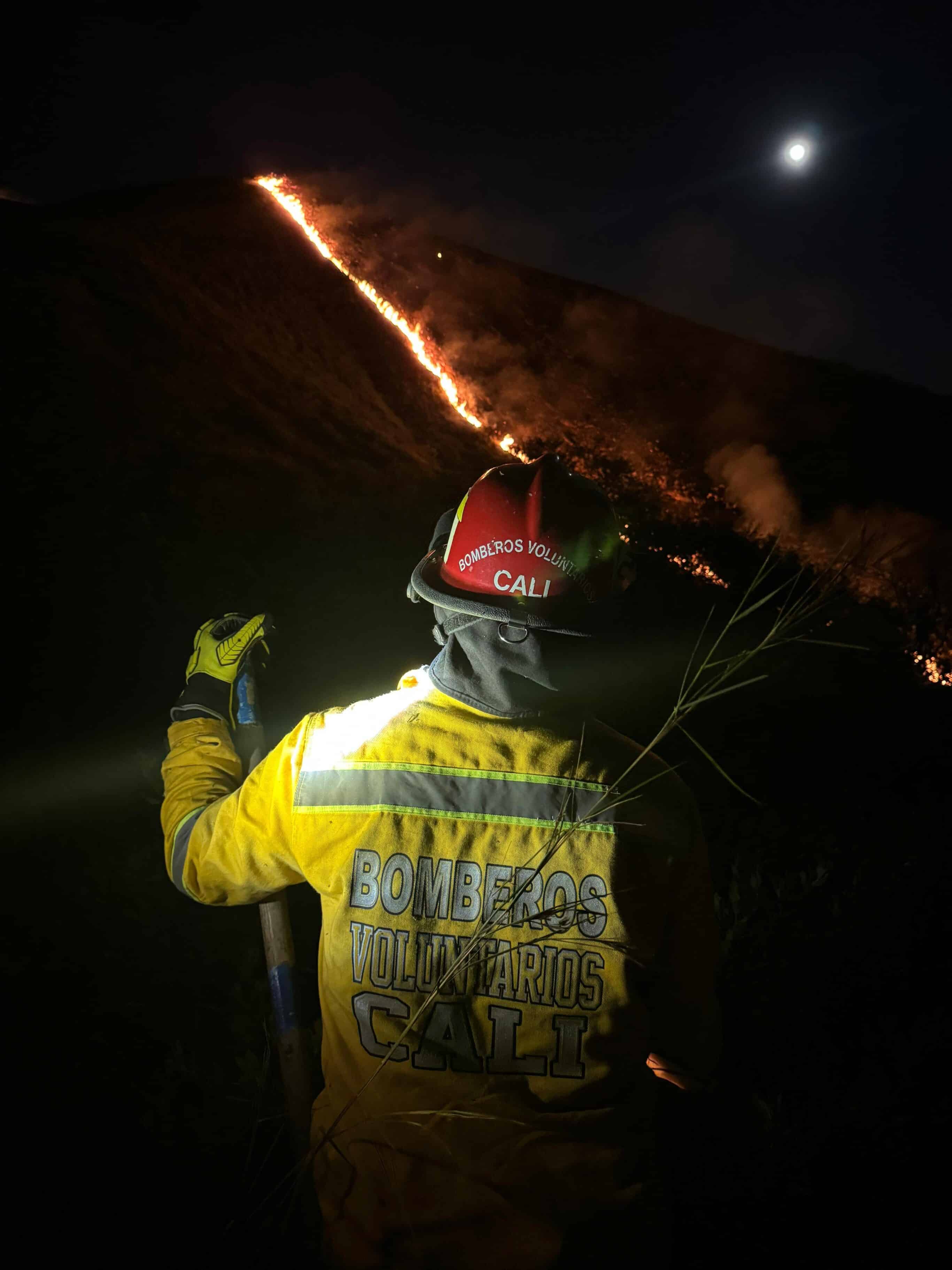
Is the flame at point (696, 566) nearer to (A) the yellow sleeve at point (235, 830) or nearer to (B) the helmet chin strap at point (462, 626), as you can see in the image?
(B) the helmet chin strap at point (462, 626)

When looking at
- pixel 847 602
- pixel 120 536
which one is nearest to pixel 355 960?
pixel 120 536

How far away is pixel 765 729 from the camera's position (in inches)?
237

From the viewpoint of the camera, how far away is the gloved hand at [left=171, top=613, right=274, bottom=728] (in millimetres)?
2254

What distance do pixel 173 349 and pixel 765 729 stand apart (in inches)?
302

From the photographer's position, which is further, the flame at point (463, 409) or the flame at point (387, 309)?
the flame at point (387, 309)

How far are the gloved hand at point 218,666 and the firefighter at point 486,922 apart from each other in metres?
0.60

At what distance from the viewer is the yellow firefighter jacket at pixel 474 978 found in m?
1.46

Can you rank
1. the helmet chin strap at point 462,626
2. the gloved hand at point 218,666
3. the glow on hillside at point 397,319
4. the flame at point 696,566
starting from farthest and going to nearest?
the glow on hillside at point 397,319
the flame at point 696,566
the gloved hand at point 218,666
the helmet chin strap at point 462,626

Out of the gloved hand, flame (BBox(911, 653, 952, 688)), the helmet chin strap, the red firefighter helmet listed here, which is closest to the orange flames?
flame (BBox(911, 653, 952, 688))

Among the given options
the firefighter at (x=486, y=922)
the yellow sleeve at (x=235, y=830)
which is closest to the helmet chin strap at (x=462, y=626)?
the firefighter at (x=486, y=922)

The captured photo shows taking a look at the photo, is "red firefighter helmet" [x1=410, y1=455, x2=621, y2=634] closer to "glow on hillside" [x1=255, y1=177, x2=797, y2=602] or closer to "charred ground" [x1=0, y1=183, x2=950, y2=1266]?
"charred ground" [x1=0, y1=183, x2=950, y2=1266]

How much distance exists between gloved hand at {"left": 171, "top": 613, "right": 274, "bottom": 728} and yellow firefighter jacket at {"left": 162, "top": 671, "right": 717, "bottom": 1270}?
73 cm

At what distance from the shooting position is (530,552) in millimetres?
1730

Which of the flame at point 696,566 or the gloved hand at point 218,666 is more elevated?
the flame at point 696,566
